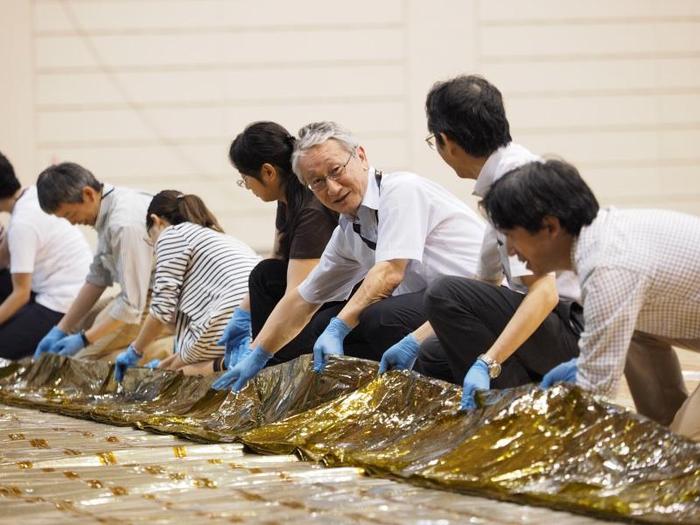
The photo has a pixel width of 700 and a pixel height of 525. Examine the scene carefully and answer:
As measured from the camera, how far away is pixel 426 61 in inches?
329

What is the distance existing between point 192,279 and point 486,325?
5.63 ft

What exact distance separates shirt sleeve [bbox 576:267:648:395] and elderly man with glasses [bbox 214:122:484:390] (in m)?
1.01

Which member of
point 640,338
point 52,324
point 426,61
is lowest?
point 52,324

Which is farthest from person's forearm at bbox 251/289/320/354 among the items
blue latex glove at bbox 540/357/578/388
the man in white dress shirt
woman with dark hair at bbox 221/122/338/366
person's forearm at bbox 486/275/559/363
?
blue latex glove at bbox 540/357/578/388

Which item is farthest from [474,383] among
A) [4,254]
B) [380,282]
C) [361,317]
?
[4,254]

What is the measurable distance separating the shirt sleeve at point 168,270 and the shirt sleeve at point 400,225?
4.29 feet

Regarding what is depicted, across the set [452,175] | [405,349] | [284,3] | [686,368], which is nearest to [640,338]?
[405,349]

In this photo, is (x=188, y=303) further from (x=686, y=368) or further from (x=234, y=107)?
(x=234, y=107)

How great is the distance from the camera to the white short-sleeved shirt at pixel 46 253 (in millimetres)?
5469

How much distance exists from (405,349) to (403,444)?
1.66 feet

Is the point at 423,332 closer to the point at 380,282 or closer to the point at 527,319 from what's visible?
the point at 380,282

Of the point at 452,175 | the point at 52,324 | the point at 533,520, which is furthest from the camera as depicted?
the point at 452,175

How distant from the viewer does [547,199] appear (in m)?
2.10

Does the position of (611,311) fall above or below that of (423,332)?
above
